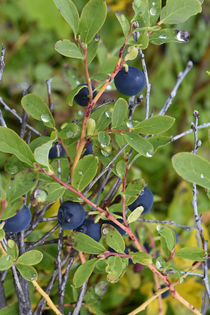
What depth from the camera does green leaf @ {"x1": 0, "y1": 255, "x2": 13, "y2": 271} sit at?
1.71 ft

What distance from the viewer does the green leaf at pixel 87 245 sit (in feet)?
1.84

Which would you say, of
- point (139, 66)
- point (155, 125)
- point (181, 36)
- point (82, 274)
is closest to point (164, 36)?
point (181, 36)

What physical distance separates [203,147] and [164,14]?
928mm

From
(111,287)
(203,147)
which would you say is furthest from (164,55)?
(111,287)

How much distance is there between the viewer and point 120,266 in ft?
1.80

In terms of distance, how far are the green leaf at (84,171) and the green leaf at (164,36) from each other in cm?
19

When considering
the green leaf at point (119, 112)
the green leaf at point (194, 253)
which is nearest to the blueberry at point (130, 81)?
the green leaf at point (119, 112)

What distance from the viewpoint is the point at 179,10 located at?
0.53 metres

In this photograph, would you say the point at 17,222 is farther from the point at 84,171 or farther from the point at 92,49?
the point at 92,49

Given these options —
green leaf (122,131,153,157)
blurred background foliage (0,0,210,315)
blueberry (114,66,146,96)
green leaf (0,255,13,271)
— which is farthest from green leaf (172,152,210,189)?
A: blurred background foliage (0,0,210,315)

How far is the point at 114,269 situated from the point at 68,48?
31 centimetres

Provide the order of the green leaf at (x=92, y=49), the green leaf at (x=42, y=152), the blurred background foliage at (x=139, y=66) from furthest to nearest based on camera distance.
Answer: the blurred background foliage at (x=139, y=66), the green leaf at (x=92, y=49), the green leaf at (x=42, y=152)

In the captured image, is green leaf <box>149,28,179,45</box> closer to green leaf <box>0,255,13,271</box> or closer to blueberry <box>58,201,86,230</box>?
blueberry <box>58,201,86,230</box>

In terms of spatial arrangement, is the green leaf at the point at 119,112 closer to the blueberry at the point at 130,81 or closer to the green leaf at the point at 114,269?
the blueberry at the point at 130,81
